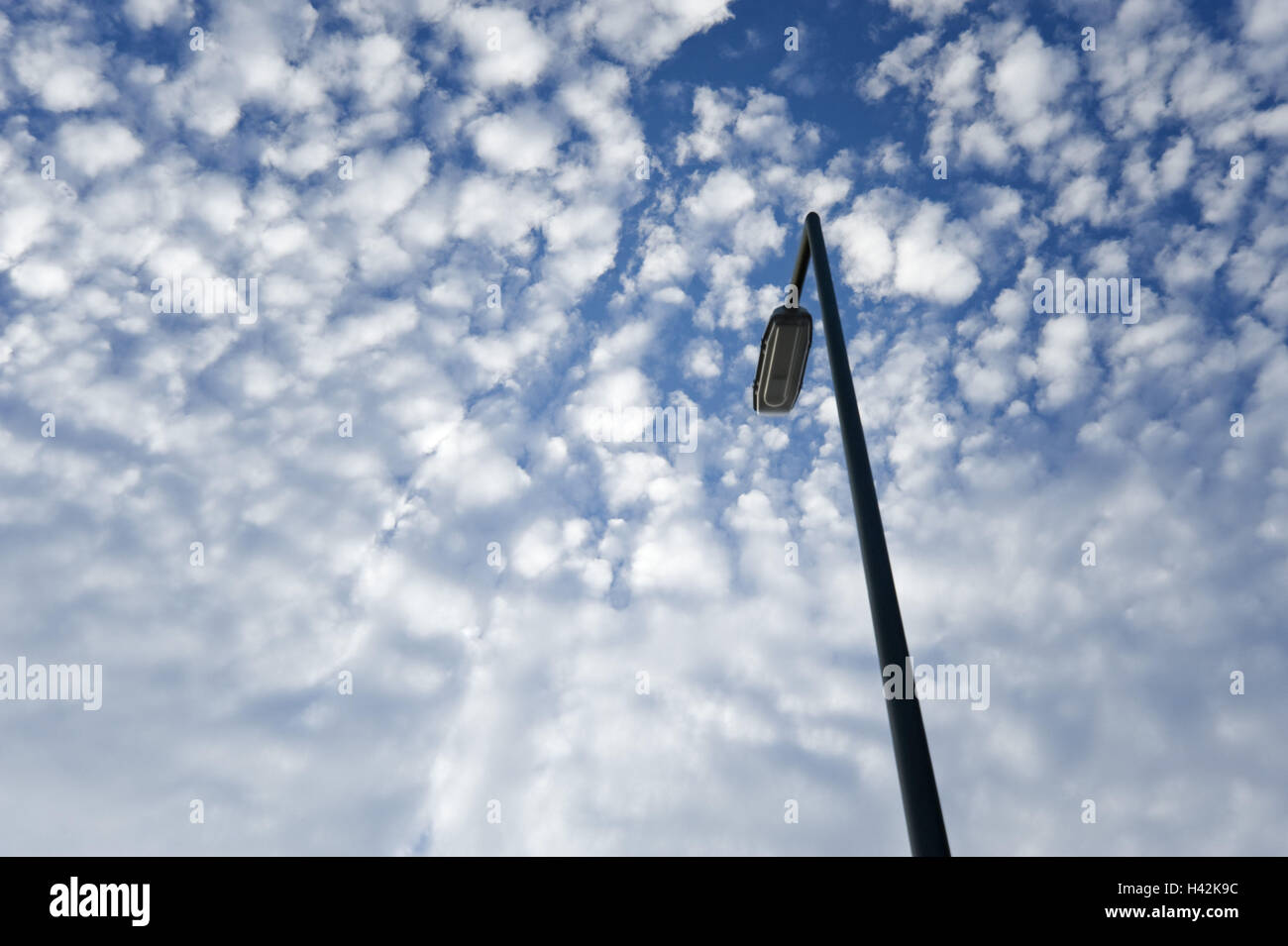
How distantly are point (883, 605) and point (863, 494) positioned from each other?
2.03 ft

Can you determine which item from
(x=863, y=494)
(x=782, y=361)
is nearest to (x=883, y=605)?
(x=863, y=494)

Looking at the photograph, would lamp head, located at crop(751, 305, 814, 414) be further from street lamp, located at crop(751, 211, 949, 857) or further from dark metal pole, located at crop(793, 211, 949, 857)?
dark metal pole, located at crop(793, 211, 949, 857)

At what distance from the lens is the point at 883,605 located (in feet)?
12.3

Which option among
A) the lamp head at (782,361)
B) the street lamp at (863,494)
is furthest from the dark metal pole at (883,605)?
the lamp head at (782,361)

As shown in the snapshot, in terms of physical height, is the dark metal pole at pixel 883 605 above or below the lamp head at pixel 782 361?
below

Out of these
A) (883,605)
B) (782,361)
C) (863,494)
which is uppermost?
(782,361)

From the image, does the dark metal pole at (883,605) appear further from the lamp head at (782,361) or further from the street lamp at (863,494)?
the lamp head at (782,361)

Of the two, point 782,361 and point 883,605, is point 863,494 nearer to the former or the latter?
point 883,605

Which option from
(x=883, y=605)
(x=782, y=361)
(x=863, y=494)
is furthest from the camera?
(x=782, y=361)

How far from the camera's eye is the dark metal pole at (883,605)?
3.18 meters

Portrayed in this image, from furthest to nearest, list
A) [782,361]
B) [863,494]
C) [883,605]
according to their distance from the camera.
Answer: [782,361], [863,494], [883,605]
